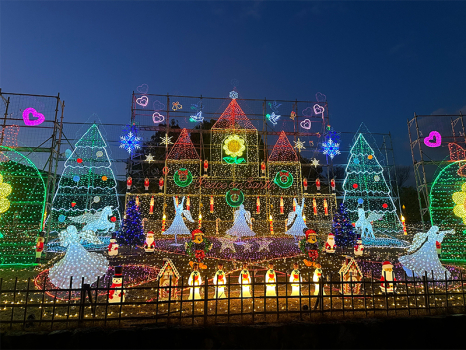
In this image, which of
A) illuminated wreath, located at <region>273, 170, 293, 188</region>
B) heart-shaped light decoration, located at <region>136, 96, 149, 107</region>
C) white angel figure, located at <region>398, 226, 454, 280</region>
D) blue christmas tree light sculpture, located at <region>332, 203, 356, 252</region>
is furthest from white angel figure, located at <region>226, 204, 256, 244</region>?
heart-shaped light decoration, located at <region>136, 96, 149, 107</region>

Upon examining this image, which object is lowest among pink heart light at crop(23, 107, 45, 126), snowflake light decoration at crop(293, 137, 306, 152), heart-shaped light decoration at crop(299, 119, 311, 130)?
pink heart light at crop(23, 107, 45, 126)

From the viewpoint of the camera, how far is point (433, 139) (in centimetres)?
1449

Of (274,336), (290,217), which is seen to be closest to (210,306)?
(274,336)

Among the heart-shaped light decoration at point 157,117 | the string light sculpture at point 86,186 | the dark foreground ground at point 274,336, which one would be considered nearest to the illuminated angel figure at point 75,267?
the dark foreground ground at point 274,336

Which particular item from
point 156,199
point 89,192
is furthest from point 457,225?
point 89,192

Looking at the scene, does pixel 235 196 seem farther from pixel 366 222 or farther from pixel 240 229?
pixel 366 222

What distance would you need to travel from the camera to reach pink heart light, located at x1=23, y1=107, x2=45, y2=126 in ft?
Result: 40.1

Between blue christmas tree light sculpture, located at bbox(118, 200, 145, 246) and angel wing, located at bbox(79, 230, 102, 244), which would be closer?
angel wing, located at bbox(79, 230, 102, 244)

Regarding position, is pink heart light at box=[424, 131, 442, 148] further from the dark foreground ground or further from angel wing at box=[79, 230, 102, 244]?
angel wing at box=[79, 230, 102, 244]

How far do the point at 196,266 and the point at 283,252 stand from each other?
14.5 ft

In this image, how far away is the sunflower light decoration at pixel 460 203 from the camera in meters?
12.5

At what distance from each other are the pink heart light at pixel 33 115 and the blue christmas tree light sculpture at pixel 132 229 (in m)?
5.42

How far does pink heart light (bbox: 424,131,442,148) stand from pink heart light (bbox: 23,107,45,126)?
1832cm

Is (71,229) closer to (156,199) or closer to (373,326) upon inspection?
(373,326)
